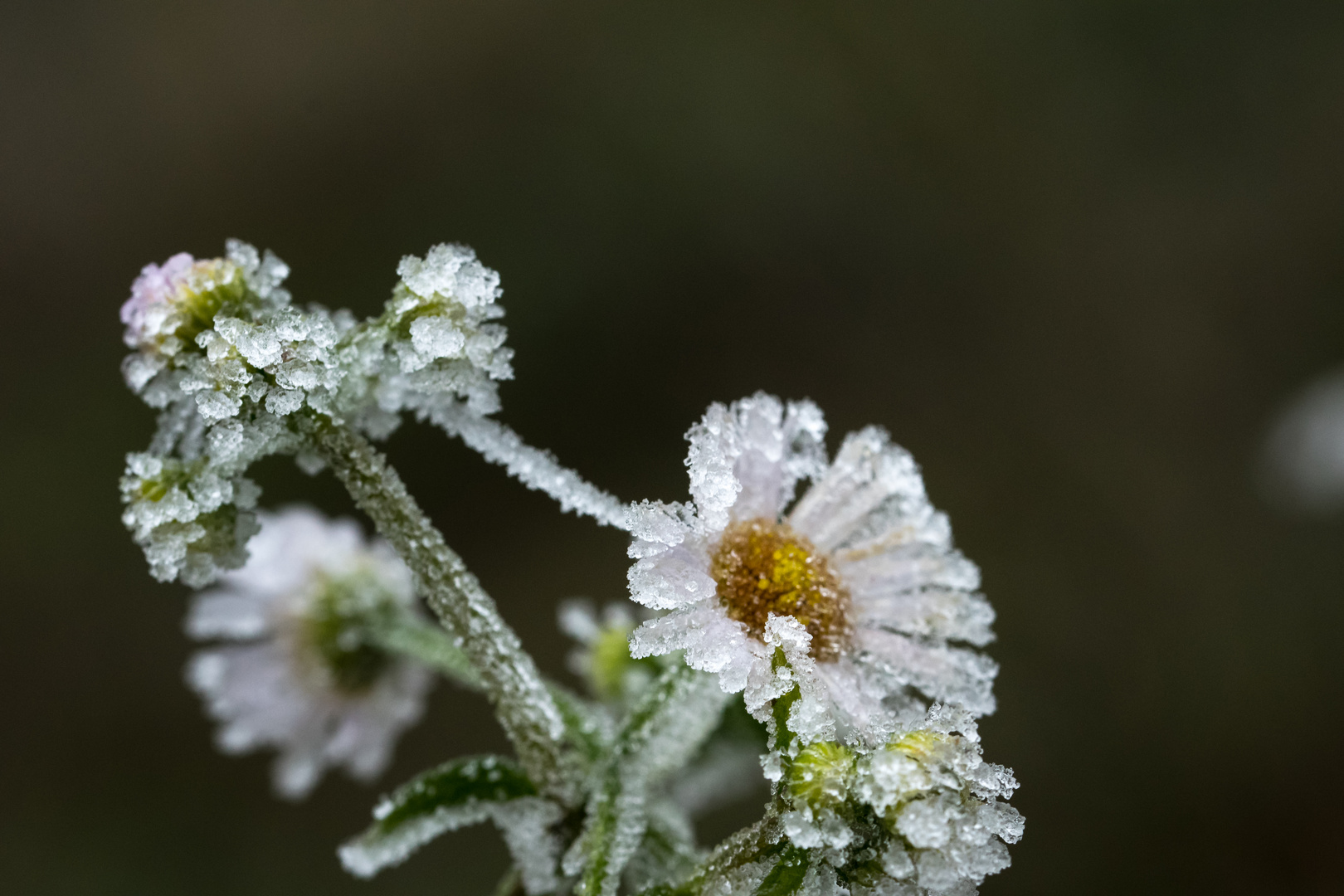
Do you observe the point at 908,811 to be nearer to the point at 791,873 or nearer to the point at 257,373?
the point at 791,873

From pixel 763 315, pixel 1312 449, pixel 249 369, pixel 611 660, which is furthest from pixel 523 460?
pixel 1312 449

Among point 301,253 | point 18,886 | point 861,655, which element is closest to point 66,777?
point 18,886

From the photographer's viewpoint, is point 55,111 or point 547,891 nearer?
point 547,891

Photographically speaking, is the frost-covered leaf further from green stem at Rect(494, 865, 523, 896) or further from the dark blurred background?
the dark blurred background

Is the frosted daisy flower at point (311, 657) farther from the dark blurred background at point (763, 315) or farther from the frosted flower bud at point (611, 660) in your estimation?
the dark blurred background at point (763, 315)

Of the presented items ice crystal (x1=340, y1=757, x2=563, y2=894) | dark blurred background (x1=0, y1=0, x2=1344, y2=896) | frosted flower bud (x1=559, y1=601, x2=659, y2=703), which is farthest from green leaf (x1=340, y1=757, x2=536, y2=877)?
dark blurred background (x1=0, y1=0, x2=1344, y2=896)

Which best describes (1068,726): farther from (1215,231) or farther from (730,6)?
(730,6)
